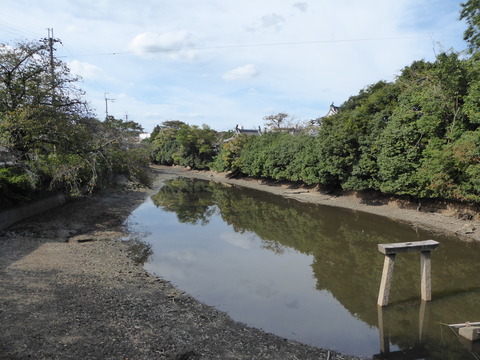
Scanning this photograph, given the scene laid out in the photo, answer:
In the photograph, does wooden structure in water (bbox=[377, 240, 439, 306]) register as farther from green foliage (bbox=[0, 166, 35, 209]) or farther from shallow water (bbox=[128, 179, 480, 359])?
green foliage (bbox=[0, 166, 35, 209])

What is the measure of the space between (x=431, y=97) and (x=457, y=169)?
447cm

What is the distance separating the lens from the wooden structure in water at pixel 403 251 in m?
8.61

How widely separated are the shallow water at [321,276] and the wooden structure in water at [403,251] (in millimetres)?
318

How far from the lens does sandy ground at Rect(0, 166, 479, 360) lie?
6441mm

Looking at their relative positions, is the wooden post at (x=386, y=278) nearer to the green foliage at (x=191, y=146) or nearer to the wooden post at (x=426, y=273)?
the wooden post at (x=426, y=273)

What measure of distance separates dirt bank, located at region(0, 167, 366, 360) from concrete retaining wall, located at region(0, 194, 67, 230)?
2.91 meters

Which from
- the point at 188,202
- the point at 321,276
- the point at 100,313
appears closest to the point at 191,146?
the point at 188,202

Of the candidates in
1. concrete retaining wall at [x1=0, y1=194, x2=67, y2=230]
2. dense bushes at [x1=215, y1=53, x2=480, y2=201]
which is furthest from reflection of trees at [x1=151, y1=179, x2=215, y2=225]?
dense bushes at [x1=215, y1=53, x2=480, y2=201]

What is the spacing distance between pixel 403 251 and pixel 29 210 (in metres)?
18.1

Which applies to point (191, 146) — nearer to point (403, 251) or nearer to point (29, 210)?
point (29, 210)

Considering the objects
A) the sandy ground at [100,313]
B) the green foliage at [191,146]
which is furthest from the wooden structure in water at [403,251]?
the green foliage at [191,146]

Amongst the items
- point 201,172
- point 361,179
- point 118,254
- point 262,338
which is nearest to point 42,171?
point 118,254

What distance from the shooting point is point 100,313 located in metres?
7.86

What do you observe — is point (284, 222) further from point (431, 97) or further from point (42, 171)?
point (42, 171)
